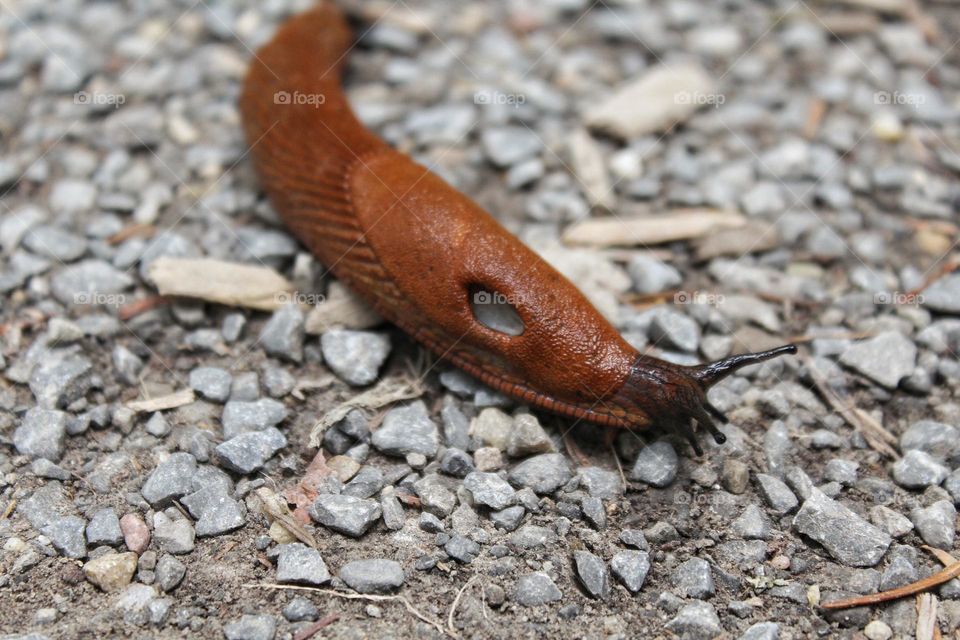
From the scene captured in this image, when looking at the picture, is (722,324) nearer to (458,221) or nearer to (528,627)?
(458,221)

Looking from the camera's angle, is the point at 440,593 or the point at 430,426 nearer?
the point at 440,593

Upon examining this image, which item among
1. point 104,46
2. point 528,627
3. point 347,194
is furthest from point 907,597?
point 104,46

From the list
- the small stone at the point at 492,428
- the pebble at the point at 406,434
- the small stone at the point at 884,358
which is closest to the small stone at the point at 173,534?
the pebble at the point at 406,434

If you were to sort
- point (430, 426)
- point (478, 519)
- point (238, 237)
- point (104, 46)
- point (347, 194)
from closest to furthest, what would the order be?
point (478, 519) → point (430, 426) → point (347, 194) → point (238, 237) → point (104, 46)

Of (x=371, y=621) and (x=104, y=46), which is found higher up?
(x=104, y=46)

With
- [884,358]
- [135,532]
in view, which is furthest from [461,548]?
[884,358]

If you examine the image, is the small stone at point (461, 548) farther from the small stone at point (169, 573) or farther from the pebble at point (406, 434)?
the small stone at point (169, 573)

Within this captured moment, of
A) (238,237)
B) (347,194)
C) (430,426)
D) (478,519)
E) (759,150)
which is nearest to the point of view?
(478,519)
